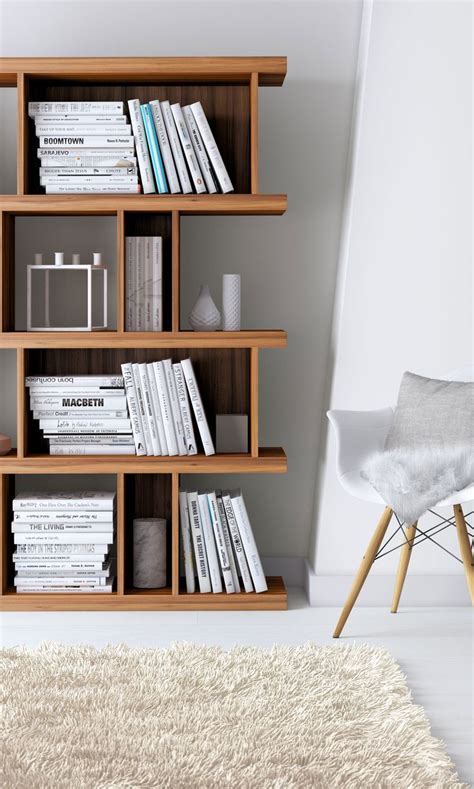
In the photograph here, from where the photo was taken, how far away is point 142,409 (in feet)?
9.75

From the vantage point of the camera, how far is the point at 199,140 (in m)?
2.92

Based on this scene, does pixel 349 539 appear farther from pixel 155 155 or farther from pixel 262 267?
pixel 155 155

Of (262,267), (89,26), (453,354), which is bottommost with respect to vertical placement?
(453,354)

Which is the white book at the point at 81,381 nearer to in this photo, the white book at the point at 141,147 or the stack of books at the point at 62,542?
the stack of books at the point at 62,542

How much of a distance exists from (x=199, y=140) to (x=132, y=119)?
0.23 meters

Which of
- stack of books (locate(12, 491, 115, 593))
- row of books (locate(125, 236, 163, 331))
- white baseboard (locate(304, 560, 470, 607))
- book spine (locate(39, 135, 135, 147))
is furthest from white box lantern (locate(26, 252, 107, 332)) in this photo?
white baseboard (locate(304, 560, 470, 607))

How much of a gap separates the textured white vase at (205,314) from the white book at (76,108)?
2.13 feet

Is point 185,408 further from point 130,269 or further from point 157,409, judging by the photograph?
point 130,269

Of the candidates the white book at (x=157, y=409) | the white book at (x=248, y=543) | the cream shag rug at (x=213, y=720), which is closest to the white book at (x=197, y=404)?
the white book at (x=157, y=409)

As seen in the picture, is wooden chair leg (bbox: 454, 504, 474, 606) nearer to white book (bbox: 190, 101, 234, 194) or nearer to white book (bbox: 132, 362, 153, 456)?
white book (bbox: 132, 362, 153, 456)

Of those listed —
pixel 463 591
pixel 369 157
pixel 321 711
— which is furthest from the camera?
pixel 463 591

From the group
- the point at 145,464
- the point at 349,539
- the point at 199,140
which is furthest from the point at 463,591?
the point at 199,140

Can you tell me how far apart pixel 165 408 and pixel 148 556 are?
52cm

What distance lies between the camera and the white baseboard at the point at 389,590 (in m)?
3.07
